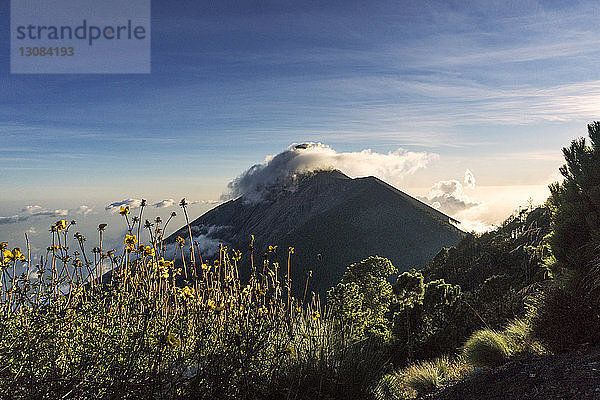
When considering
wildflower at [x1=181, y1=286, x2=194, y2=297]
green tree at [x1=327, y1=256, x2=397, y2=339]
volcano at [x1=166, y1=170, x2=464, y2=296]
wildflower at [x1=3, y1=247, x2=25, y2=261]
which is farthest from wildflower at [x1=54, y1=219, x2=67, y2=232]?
volcano at [x1=166, y1=170, x2=464, y2=296]

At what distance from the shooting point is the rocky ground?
3.10 m

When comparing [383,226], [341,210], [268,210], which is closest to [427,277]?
[383,226]

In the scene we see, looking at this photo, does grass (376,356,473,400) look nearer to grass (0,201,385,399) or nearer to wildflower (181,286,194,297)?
grass (0,201,385,399)

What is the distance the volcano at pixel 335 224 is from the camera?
8581 centimetres

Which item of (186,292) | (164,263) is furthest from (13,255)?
(186,292)

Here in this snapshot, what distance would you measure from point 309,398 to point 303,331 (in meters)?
0.57

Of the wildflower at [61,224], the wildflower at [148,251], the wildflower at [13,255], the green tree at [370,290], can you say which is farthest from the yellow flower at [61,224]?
the green tree at [370,290]

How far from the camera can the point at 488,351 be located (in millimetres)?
4441

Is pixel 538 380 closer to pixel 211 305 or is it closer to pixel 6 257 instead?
pixel 211 305

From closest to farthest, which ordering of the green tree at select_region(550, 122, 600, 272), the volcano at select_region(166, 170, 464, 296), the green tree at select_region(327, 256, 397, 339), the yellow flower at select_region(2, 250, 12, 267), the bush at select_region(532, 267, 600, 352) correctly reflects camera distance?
the yellow flower at select_region(2, 250, 12, 267) < the bush at select_region(532, 267, 600, 352) < the green tree at select_region(550, 122, 600, 272) < the green tree at select_region(327, 256, 397, 339) < the volcano at select_region(166, 170, 464, 296)

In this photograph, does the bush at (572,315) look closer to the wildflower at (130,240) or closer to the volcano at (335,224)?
the wildflower at (130,240)

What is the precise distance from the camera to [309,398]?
347cm

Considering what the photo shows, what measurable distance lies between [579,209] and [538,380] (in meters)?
1.86

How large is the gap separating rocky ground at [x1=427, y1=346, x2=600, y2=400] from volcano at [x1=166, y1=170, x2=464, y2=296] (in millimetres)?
52125
